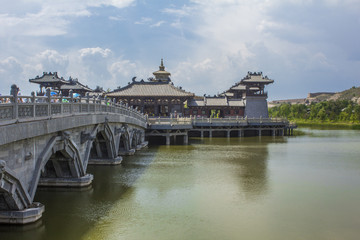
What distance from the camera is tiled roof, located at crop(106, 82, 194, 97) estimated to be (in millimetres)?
56656

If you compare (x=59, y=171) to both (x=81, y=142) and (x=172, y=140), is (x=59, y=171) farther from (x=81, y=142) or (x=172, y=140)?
(x=172, y=140)

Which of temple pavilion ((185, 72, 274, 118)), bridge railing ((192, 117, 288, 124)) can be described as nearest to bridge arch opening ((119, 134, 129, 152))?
bridge railing ((192, 117, 288, 124))

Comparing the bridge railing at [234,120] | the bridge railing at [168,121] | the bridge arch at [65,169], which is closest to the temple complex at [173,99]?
the bridge railing at [234,120]

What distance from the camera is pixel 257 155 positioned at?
33.3 metres

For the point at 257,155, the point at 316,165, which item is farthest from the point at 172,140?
the point at 316,165

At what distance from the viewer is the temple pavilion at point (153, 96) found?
186ft

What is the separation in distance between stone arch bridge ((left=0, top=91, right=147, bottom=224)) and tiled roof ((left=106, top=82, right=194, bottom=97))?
3395 cm

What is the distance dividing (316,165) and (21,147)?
77.6 feet

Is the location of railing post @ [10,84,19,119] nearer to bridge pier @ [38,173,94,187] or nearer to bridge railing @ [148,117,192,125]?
bridge pier @ [38,173,94,187]

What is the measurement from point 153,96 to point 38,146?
43.4 metres

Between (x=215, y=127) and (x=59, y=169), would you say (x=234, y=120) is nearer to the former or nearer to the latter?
(x=215, y=127)

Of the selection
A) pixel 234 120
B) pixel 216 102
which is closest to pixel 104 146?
pixel 234 120

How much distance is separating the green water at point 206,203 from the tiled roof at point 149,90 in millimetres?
29224

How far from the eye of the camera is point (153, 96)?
56656 mm
